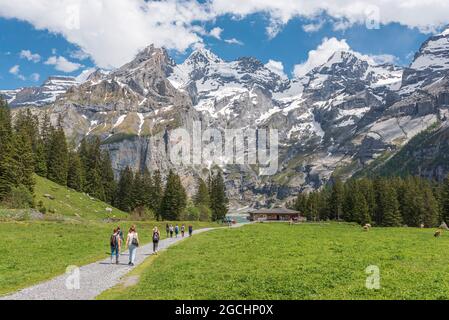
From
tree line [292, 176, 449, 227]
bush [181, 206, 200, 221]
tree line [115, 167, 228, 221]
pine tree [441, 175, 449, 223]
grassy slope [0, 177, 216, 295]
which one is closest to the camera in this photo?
grassy slope [0, 177, 216, 295]

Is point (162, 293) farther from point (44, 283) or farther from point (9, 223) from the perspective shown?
point (9, 223)

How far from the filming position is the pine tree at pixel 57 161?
12350 cm

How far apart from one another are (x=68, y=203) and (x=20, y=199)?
23781mm

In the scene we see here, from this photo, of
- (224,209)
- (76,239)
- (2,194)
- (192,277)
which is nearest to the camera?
(192,277)

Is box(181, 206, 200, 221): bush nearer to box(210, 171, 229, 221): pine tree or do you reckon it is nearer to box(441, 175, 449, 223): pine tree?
box(210, 171, 229, 221): pine tree

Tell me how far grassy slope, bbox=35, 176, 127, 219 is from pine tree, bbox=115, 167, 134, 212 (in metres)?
19.4

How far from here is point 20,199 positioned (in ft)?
266

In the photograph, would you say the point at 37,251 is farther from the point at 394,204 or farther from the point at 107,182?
the point at 107,182

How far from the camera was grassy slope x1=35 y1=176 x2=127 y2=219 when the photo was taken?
9610cm

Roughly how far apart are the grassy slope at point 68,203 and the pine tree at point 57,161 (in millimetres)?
8286

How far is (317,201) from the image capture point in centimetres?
17725

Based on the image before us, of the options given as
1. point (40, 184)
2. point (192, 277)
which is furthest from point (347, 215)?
point (192, 277)

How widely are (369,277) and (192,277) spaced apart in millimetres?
9282

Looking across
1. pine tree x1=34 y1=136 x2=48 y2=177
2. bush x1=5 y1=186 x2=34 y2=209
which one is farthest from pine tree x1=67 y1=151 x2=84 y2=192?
bush x1=5 y1=186 x2=34 y2=209
